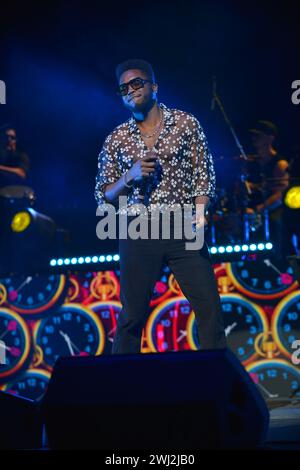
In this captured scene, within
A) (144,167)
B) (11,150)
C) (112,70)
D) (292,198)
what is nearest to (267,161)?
(292,198)

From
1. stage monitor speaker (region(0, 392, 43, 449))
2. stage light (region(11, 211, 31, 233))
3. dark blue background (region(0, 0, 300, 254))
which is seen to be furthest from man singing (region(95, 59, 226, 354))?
dark blue background (region(0, 0, 300, 254))

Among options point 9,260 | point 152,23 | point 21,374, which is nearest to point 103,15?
point 152,23

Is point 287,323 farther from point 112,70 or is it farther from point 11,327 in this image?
point 112,70

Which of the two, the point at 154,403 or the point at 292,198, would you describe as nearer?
the point at 154,403

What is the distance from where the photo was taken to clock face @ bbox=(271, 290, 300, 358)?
618 cm

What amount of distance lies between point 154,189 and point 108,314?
293cm

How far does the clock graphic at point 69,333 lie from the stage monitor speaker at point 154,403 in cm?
388

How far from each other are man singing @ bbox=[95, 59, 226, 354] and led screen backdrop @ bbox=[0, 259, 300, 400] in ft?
7.41

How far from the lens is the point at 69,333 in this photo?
6.89m

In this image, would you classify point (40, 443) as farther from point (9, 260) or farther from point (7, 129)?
point (7, 129)

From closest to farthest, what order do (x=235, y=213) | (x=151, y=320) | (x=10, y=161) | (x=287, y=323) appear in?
(x=287, y=323) < (x=151, y=320) < (x=235, y=213) < (x=10, y=161)

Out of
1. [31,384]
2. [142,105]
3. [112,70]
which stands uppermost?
[112,70]

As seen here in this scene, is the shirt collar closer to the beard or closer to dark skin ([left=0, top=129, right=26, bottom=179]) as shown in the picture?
the beard

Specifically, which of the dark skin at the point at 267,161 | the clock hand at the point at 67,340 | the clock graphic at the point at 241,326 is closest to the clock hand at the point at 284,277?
the clock graphic at the point at 241,326
